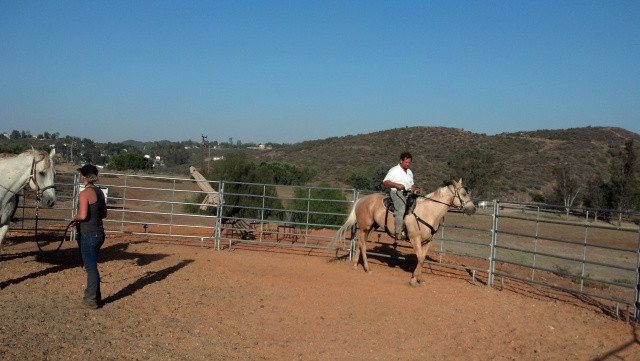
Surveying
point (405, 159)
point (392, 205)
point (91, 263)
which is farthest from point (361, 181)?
point (91, 263)

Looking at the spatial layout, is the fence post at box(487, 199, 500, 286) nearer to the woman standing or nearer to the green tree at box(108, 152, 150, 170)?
the woman standing

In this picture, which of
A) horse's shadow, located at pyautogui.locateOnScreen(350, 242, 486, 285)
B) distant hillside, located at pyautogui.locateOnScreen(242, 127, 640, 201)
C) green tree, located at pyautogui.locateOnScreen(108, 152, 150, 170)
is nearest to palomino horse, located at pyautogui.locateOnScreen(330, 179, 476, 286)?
horse's shadow, located at pyautogui.locateOnScreen(350, 242, 486, 285)

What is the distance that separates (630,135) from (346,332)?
228 ft

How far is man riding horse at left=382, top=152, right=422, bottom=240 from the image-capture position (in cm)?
891

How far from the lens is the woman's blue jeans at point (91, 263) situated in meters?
5.96

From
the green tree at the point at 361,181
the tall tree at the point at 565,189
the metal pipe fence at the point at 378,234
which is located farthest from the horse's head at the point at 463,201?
the tall tree at the point at 565,189

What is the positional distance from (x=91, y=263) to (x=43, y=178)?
2298 mm

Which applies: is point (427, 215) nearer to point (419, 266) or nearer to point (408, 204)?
point (408, 204)

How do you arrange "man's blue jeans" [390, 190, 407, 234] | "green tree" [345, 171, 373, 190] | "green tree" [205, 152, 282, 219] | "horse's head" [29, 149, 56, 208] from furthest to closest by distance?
"green tree" [345, 171, 373, 190]
"green tree" [205, 152, 282, 219]
"man's blue jeans" [390, 190, 407, 234]
"horse's head" [29, 149, 56, 208]

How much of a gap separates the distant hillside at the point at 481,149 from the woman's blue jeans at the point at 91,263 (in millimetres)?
33962

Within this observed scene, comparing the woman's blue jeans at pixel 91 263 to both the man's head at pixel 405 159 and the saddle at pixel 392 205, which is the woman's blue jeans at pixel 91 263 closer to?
the saddle at pixel 392 205

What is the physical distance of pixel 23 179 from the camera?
7402 mm

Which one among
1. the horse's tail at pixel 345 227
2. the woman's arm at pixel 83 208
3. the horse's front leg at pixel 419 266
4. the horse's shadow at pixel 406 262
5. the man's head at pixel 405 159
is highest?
the man's head at pixel 405 159

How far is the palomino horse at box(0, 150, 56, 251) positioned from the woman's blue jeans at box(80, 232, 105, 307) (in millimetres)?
1918
